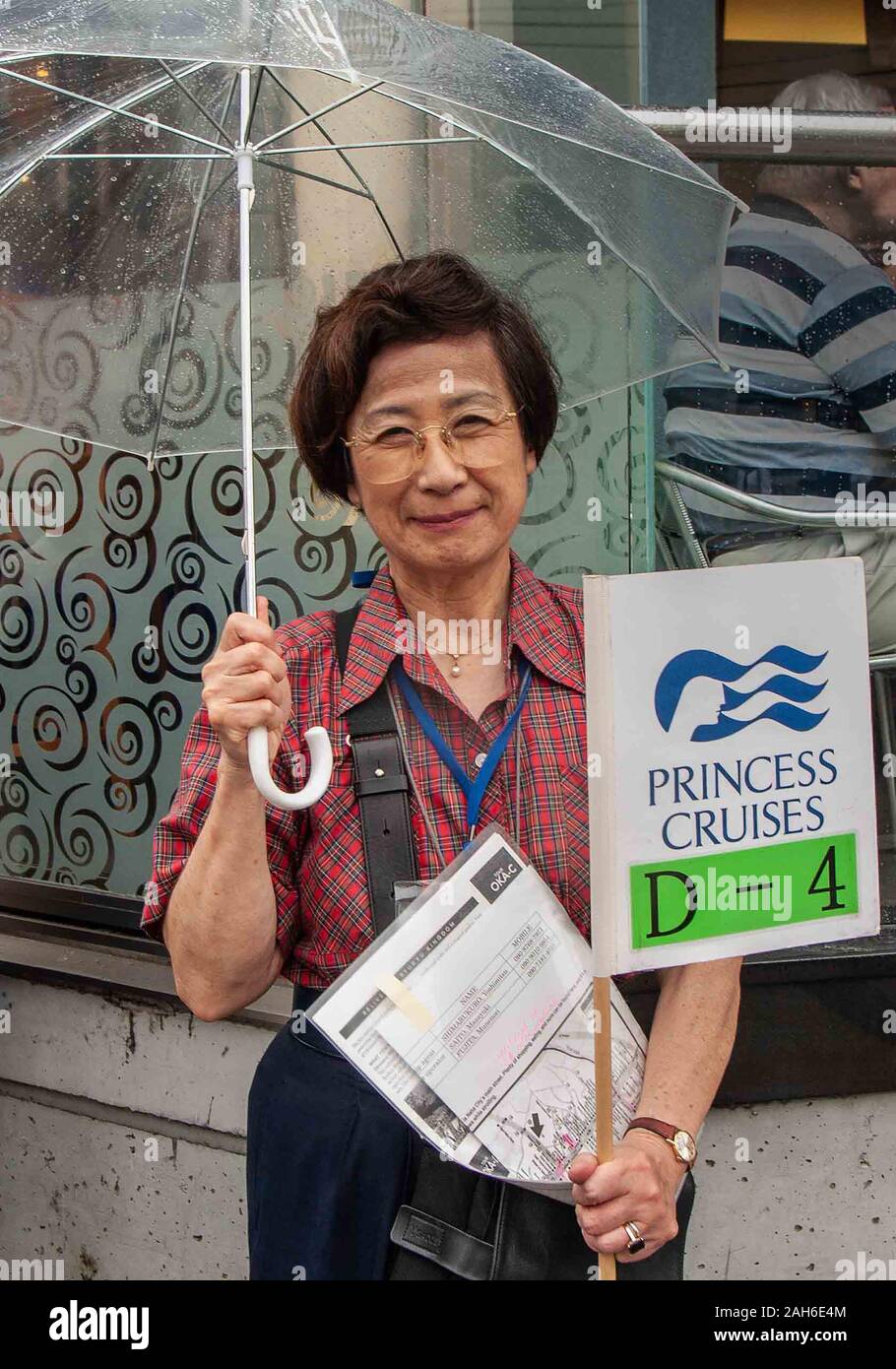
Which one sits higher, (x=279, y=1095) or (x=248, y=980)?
(x=248, y=980)

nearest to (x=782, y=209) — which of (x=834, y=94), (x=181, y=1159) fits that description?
(x=834, y=94)

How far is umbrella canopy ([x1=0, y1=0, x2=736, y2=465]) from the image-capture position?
2102 millimetres

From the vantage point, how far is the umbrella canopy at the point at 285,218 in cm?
210

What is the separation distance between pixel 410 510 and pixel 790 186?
1.75m

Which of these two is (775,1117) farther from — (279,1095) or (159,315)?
(159,315)

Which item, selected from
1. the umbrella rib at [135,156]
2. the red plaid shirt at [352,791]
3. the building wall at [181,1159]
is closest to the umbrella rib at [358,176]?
the umbrella rib at [135,156]

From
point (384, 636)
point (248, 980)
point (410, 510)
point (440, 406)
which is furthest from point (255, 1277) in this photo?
point (440, 406)

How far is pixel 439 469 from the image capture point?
2139 mm

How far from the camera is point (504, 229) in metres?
2.64

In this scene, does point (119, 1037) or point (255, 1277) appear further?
point (119, 1037)

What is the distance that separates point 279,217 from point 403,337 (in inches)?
25.2

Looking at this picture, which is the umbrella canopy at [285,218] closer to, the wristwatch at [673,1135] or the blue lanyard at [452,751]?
the blue lanyard at [452,751]

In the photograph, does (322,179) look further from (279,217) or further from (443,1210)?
(443,1210)

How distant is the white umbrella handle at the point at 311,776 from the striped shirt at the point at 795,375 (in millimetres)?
1811
